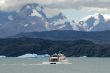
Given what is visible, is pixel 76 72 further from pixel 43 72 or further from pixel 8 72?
pixel 8 72

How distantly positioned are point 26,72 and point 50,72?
8837 millimetres

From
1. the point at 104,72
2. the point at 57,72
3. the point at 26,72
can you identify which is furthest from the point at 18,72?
the point at 104,72

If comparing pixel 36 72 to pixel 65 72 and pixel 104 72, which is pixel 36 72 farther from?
pixel 104 72

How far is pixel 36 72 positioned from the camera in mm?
166625

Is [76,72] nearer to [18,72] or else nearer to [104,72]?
[104,72]

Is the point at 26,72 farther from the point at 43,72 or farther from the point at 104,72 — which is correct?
the point at 104,72

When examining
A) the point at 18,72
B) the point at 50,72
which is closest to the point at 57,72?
the point at 50,72

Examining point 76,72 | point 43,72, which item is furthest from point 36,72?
point 76,72

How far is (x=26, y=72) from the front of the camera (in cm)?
16475

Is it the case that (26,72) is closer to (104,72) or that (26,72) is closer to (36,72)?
(36,72)

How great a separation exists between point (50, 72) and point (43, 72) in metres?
2.46

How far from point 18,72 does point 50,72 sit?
1124 centimetres

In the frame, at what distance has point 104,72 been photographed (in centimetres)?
17012

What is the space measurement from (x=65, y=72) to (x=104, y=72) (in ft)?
47.1
